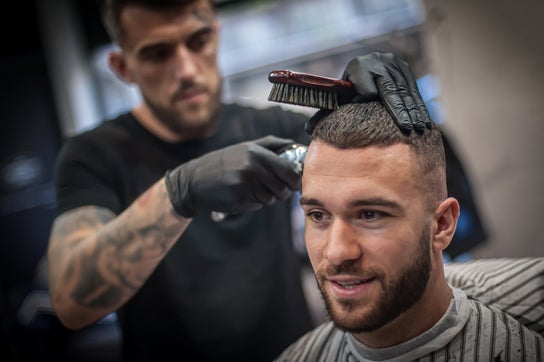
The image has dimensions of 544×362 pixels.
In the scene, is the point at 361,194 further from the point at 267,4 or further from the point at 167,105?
the point at 267,4

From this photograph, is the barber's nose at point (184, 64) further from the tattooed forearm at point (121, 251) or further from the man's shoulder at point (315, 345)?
the man's shoulder at point (315, 345)

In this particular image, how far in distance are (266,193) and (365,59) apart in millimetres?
353

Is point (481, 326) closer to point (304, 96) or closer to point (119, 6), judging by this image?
point (304, 96)

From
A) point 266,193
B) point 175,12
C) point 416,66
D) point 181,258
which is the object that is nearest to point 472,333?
point 266,193

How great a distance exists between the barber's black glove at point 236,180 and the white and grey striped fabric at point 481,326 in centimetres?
36

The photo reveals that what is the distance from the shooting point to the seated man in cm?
88

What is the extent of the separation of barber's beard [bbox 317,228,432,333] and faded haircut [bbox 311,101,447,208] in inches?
3.8

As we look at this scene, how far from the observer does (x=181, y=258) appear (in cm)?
126

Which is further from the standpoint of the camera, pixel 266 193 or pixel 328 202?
pixel 266 193

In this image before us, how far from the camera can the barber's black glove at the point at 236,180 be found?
3.42 ft

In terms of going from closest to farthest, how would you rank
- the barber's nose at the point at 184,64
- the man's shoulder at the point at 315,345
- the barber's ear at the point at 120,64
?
the man's shoulder at the point at 315,345 → the barber's nose at the point at 184,64 → the barber's ear at the point at 120,64

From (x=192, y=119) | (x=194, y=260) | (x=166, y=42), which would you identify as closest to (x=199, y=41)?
(x=166, y=42)

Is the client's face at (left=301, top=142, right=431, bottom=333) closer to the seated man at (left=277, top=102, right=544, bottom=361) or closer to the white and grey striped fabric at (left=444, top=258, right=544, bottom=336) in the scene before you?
the seated man at (left=277, top=102, right=544, bottom=361)

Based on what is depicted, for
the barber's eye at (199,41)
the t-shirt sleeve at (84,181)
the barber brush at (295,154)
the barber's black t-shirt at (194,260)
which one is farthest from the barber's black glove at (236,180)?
the barber's eye at (199,41)
